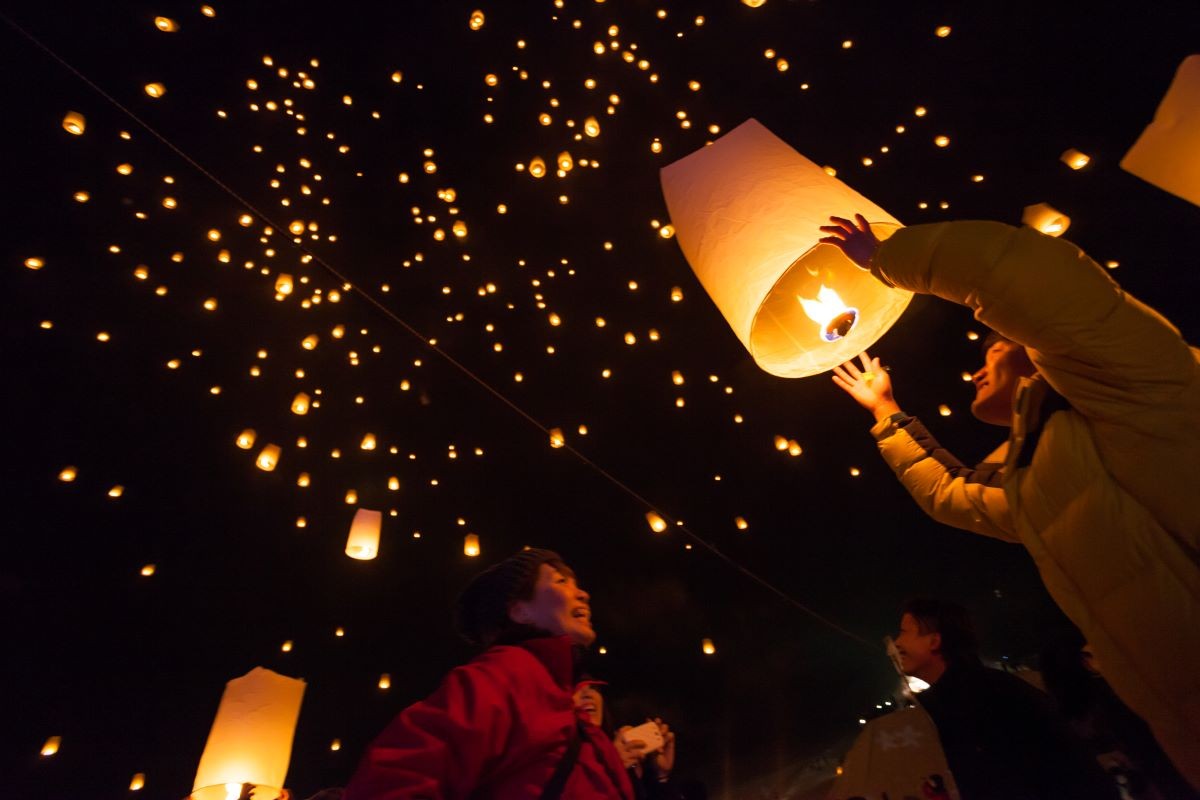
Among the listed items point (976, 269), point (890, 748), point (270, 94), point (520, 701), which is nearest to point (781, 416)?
point (890, 748)

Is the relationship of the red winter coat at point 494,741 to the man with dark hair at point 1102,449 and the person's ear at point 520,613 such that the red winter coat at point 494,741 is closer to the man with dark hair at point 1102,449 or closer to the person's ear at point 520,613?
the person's ear at point 520,613

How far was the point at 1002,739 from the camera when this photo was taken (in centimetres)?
158

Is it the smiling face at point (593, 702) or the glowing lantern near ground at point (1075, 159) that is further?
the glowing lantern near ground at point (1075, 159)

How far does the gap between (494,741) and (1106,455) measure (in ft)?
4.46

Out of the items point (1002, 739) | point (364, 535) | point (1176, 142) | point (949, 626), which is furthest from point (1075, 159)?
point (364, 535)

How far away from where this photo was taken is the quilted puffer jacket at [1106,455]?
108 cm

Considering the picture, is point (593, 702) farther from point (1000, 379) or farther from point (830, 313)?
point (1000, 379)

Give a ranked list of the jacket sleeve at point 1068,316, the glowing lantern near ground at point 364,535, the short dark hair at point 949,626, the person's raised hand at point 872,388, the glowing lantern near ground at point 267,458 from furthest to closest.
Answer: the glowing lantern near ground at point 364,535, the glowing lantern near ground at point 267,458, the person's raised hand at point 872,388, the short dark hair at point 949,626, the jacket sleeve at point 1068,316

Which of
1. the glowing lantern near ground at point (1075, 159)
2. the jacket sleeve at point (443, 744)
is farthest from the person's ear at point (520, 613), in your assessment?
the glowing lantern near ground at point (1075, 159)

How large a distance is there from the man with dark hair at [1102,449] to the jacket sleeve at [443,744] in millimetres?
1228

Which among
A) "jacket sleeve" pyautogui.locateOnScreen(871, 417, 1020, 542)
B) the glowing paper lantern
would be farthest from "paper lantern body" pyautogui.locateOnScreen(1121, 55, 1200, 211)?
the glowing paper lantern

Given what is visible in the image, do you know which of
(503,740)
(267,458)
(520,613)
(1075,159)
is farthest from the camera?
(267,458)

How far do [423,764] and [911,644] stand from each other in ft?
5.67

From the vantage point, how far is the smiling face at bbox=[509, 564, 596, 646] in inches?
69.1
